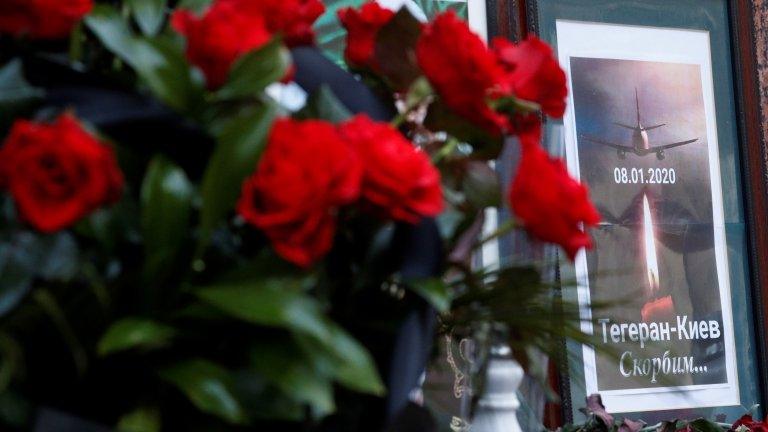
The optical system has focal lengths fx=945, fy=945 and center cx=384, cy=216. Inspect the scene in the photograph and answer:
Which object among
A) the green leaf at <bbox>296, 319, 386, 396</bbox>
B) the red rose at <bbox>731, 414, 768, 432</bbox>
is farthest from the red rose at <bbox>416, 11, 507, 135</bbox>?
the red rose at <bbox>731, 414, 768, 432</bbox>

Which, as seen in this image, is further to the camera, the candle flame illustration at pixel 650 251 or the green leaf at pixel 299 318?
the candle flame illustration at pixel 650 251

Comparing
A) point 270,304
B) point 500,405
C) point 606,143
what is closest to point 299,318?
point 270,304

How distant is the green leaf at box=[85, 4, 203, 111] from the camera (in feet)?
0.92

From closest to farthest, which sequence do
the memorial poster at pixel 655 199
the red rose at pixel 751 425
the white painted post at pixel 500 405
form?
the white painted post at pixel 500 405
the red rose at pixel 751 425
the memorial poster at pixel 655 199

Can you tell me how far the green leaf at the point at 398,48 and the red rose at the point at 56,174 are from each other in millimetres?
133

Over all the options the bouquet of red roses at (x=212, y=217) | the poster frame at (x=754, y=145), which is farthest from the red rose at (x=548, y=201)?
the poster frame at (x=754, y=145)

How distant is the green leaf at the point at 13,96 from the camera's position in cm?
29

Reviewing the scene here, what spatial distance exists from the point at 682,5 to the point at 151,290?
1058mm

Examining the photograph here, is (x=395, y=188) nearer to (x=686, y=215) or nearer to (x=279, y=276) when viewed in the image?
(x=279, y=276)

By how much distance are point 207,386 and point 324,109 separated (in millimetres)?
104

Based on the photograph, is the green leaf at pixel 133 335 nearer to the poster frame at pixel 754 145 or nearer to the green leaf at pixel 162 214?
the green leaf at pixel 162 214

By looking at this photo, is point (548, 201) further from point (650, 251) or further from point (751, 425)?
point (650, 251)

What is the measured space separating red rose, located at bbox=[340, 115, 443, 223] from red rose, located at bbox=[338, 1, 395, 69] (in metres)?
0.10

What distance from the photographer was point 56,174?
0.25 m
